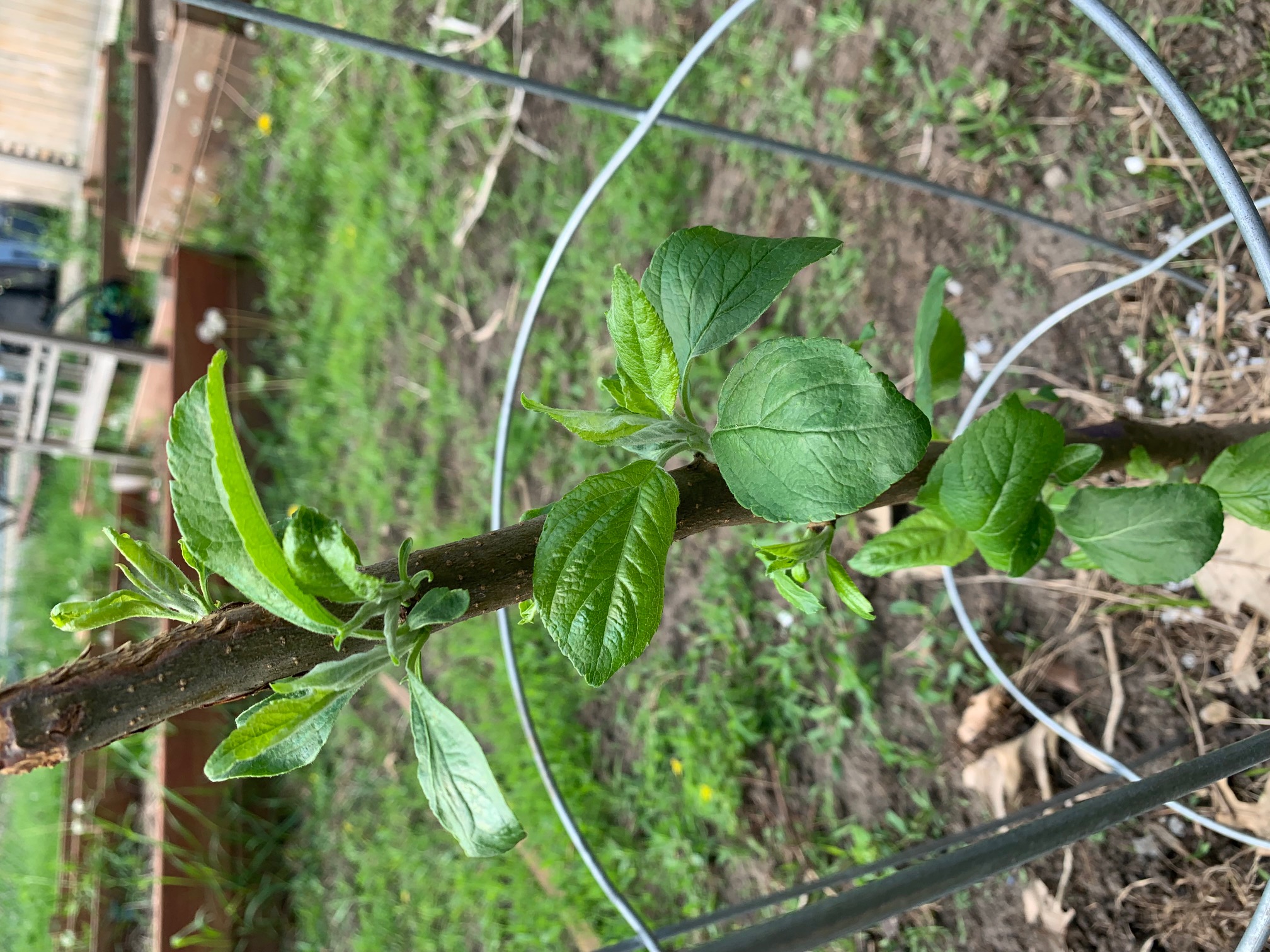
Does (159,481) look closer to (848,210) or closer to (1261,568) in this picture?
(848,210)

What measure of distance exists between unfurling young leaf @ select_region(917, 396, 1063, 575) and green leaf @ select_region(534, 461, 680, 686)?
0.28 meters

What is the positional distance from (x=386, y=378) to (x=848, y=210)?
5.91ft

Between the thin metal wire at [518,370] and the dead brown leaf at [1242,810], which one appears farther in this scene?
the dead brown leaf at [1242,810]

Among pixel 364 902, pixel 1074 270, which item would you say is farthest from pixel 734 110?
pixel 364 902

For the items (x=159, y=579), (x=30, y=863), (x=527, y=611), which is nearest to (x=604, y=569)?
(x=527, y=611)

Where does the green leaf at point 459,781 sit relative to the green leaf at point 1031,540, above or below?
below

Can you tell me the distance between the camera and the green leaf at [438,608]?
58 cm

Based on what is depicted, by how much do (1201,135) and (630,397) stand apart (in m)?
0.47

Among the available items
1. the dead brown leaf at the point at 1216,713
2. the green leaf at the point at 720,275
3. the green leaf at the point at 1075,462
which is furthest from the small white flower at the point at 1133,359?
the green leaf at the point at 720,275

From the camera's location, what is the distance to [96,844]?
3535 mm

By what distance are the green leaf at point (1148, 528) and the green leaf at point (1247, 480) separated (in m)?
0.07

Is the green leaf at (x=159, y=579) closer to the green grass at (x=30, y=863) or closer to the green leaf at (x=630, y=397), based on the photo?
the green leaf at (x=630, y=397)

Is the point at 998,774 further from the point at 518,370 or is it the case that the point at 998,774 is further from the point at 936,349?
the point at 518,370

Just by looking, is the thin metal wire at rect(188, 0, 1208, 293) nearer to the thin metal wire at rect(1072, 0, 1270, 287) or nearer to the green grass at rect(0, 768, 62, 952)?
the thin metal wire at rect(1072, 0, 1270, 287)
